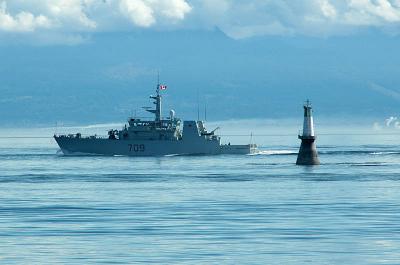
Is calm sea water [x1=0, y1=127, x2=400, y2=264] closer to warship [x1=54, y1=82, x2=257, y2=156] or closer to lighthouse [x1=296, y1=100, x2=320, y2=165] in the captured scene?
lighthouse [x1=296, y1=100, x2=320, y2=165]

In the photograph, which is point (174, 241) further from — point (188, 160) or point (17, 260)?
point (188, 160)

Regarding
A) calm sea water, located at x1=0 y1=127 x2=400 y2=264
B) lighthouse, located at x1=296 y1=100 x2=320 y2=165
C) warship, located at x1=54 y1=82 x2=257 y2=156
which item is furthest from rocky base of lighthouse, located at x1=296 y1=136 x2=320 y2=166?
warship, located at x1=54 y1=82 x2=257 y2=156

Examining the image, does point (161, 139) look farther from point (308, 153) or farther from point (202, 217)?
point (202, 217)

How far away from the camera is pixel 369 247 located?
6072cm

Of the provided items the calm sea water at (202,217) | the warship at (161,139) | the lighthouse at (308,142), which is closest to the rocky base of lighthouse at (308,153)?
the lighthouse at (308,142)

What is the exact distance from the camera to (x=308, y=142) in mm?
142250

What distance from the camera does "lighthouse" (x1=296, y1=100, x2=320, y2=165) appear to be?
138 meters

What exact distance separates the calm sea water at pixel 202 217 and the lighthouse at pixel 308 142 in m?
2.89

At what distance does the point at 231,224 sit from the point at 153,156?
12174 cm

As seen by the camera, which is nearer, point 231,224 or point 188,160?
point 231,224

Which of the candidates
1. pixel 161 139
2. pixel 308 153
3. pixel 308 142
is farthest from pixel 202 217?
pixel 161 139

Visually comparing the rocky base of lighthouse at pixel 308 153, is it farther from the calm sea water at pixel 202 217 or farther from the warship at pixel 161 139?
the warship at pixel 161 139

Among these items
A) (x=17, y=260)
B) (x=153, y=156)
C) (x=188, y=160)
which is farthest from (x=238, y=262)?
(x=153, y=156)

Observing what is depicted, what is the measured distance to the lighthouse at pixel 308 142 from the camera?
138 meters
